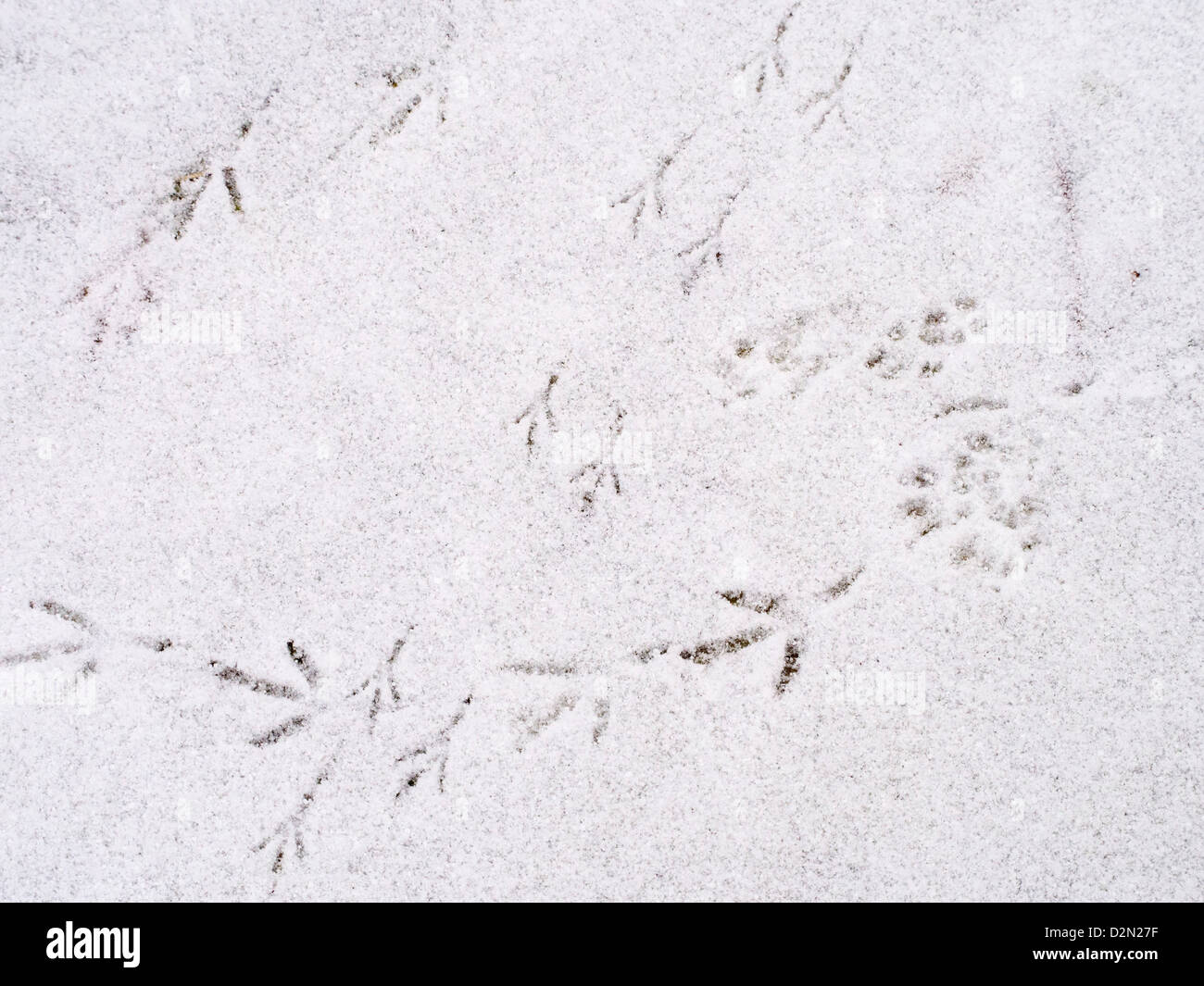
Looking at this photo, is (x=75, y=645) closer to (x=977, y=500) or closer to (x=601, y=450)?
(x=601, y=450)

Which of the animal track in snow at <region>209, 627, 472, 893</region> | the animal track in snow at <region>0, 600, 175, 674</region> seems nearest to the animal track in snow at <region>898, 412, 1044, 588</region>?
the animal track in snow at <region>209, 627, 472, 893</region>

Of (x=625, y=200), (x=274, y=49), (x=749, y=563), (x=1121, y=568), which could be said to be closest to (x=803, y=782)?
(x=749, y=563)

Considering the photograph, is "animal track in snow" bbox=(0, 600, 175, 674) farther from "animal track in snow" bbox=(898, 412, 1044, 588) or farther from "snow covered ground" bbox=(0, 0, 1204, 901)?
"animal track in snow" bbox=(898, 412, 1044, 588)

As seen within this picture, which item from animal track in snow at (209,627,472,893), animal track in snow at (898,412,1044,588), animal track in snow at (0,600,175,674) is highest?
animal track in snow at (898,412,1044,588)

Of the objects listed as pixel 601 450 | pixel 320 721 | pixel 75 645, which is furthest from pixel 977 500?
pixel 75 645

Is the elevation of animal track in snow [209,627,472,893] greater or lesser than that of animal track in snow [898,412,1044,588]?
lesser

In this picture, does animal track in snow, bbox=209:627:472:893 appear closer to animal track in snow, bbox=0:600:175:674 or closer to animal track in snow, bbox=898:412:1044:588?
animal track in snow, bbox=0:600:175:674

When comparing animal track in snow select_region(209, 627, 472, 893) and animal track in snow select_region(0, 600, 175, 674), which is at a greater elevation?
animal track in snow select_region(0, 600, 175, 674)

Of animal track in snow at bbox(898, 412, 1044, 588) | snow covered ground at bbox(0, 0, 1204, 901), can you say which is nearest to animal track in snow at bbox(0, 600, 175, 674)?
snow covered ground at bbox(0, 0, 1204, 901)

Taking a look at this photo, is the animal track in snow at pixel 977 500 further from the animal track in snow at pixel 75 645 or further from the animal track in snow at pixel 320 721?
the animal track in snow at pixel 75 645
